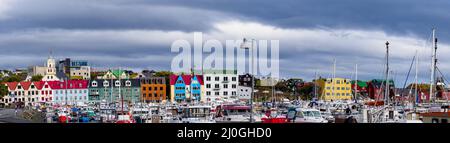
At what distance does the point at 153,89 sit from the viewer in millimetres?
119688

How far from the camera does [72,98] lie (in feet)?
388

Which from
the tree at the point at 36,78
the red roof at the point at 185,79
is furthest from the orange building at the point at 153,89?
the tree at the point at 36,78

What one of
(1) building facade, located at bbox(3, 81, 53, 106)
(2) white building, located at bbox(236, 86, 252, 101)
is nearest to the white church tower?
(1) building facade, located at bbox(3, 81, 53, 106)

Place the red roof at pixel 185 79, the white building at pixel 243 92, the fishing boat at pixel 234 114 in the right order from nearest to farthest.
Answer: the fishing boat at pixel 234 114 < the white building at pixel 243 92 < the red roof at pixel 185 79

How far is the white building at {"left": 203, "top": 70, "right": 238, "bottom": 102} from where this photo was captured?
9717 cm

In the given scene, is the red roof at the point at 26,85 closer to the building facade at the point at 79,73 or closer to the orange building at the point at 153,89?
the orange building at the point at 153,89

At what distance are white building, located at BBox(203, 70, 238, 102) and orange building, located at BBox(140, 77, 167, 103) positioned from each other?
1461 cm

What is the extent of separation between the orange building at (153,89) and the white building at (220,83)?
47.9 ft

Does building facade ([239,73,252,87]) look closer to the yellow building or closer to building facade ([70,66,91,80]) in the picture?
the yellow building

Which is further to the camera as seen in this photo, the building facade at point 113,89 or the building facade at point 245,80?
the building facade at point 113,89

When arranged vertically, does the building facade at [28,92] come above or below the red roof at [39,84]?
below

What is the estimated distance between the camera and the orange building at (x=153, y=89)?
384ft
